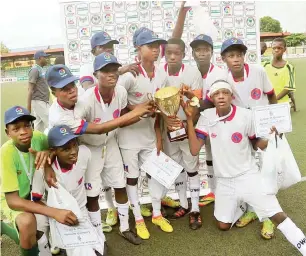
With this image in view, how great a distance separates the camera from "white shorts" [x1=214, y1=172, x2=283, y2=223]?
3.09m

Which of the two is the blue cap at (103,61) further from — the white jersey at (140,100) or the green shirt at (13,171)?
the green shirt at (13,171)

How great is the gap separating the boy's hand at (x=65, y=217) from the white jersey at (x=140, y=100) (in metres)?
1.06

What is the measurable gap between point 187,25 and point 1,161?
2534mm

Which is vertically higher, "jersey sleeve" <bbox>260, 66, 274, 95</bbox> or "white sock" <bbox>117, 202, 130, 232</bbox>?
"jersey sleeve" <bbox>260, 66, 274, 95</bbox>

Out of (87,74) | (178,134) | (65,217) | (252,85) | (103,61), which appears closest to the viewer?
(65,217)

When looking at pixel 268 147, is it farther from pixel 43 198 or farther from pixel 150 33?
pixel 43 198

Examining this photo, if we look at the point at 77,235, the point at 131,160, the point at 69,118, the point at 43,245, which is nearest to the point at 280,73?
the point at 131,160

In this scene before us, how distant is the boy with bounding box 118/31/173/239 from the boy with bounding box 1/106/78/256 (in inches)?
38.6

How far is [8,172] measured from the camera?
268 centimetres

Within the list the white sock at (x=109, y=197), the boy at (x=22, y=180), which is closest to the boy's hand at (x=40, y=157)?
the boy at (x=22, y=180)

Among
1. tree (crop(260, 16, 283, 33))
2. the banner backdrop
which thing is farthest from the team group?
tree (crop(260, 16, 283, 33))

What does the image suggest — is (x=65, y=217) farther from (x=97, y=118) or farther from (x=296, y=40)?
Result: (x=296, y=40)

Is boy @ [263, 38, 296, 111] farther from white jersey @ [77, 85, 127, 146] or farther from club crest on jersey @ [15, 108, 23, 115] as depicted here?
club crest on jersey @ [15, 108, 23, 115]

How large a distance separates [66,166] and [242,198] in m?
1.63
